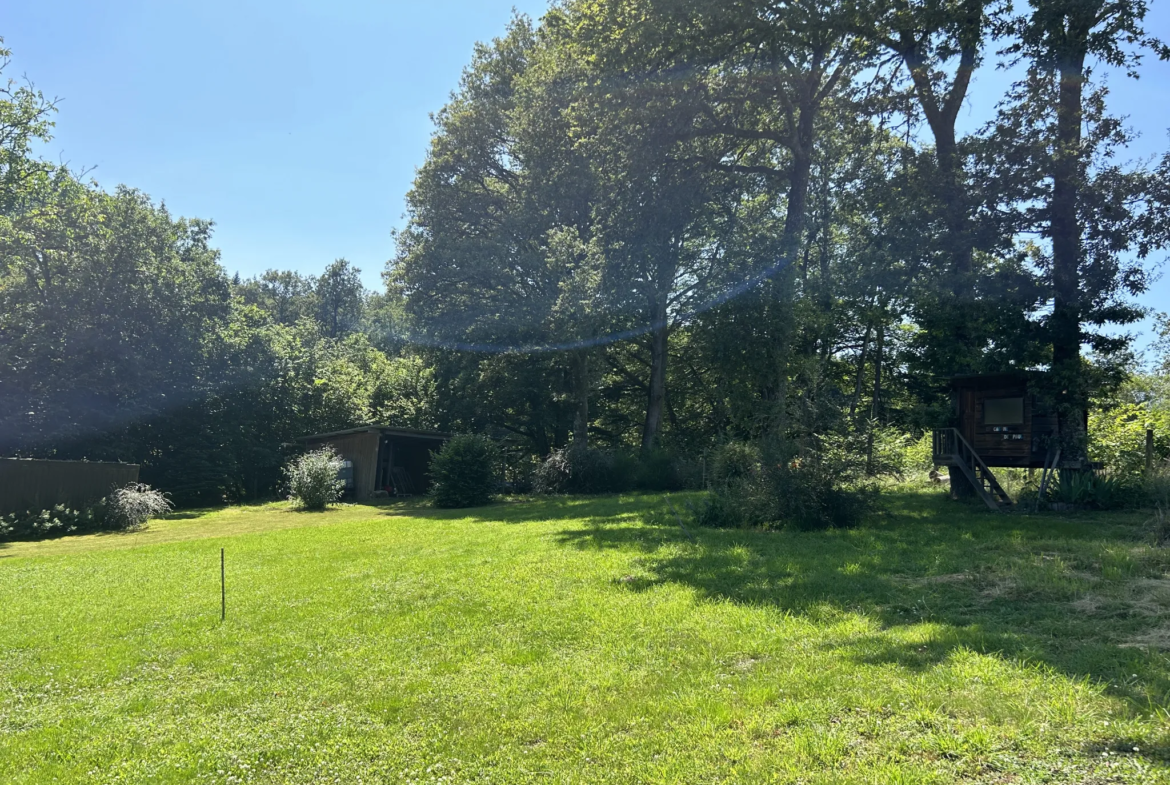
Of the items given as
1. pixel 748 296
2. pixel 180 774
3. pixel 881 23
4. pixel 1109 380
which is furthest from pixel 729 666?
pixel 748 296

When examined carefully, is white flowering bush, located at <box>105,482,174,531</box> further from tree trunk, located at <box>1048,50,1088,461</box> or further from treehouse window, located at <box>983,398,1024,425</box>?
tree trunk, located at <box>1048,50,1088,461</box>

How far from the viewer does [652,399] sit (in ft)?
101

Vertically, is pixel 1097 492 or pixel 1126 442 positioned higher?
pixel 1126 442

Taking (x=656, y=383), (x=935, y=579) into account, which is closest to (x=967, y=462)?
(x=935, y=579)

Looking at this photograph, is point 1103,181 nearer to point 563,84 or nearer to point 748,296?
point 748,296

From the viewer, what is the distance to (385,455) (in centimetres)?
2939

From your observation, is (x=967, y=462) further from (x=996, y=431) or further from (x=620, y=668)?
(x=620, y=668)

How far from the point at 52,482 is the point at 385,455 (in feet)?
38.0

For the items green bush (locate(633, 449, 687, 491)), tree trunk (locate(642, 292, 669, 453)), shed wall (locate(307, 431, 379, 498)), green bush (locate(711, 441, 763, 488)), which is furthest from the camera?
tree trunk (locate(642, 292, 669, 453))

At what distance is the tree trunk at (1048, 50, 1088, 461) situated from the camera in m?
15.1

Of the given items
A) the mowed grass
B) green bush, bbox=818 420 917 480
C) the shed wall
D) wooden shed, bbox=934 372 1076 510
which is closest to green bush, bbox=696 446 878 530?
green bush, bbox=818 420 917 480

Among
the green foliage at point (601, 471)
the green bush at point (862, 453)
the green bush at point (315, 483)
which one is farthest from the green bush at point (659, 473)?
the green bush at point (862, 453)

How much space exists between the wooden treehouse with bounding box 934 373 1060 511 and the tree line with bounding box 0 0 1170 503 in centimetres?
41

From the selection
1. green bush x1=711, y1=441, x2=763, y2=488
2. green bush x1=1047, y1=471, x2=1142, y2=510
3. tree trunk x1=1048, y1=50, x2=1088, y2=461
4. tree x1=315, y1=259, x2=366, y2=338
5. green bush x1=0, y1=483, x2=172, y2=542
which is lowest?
green bush x1=0, y1=483, x2=172, y2=542
